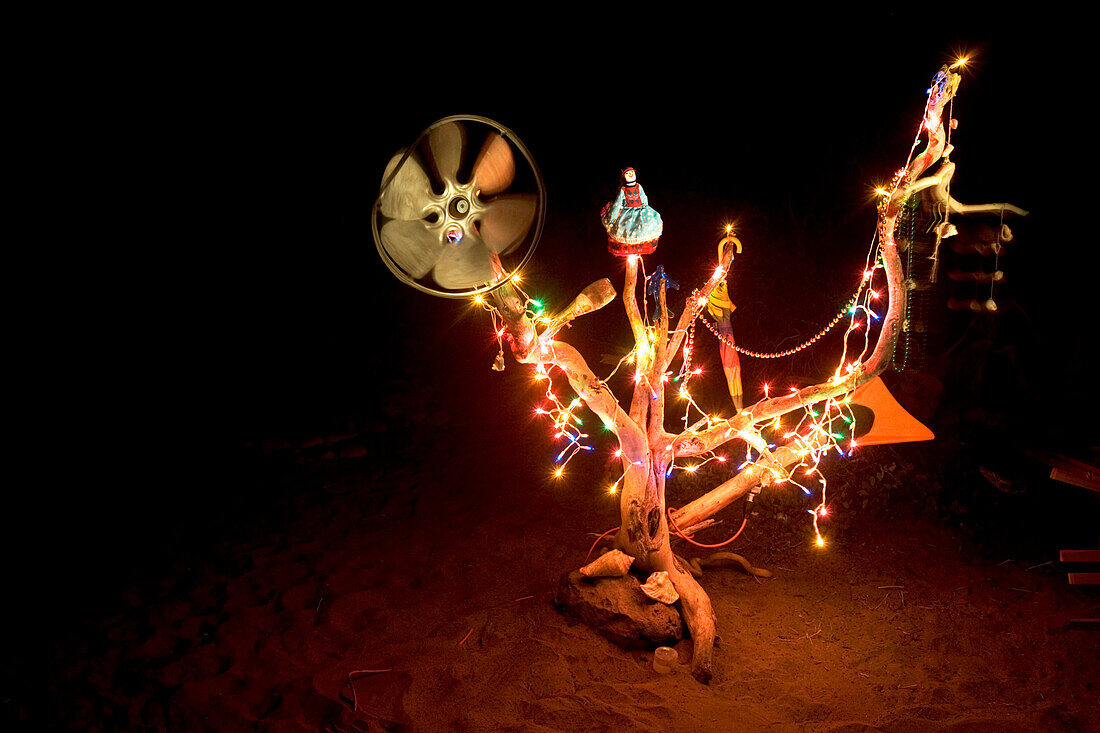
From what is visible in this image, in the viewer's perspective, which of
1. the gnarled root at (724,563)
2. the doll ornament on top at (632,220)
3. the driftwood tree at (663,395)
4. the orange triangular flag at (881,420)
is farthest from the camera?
the orange triangular flag at (881,420)

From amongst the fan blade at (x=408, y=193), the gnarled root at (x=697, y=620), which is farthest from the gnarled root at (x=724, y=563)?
the fan blade at (x=408, y=193)

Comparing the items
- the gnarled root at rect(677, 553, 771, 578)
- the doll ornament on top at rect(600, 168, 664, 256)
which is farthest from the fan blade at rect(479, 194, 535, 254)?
the gnarled root at rect(677, 553, 771, 578)

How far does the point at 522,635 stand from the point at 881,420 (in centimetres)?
305

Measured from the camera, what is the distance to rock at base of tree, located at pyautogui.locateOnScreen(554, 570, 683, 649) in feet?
11.8

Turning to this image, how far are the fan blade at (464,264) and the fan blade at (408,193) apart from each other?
20 centimetres

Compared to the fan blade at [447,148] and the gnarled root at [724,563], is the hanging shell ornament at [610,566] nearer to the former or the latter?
the gnarled root at [724,563]

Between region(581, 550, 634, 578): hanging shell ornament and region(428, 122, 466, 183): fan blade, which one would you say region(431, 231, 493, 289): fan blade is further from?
region(581, 550, 634, 578): hanging shell ornament

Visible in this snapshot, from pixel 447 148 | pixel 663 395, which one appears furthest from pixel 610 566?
pixel 447 148

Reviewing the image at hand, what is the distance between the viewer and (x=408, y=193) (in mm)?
2596

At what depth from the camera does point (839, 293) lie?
7.07m

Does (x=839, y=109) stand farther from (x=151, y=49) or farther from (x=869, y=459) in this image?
(x=151, y=49)

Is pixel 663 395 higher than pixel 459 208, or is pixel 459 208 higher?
pixel 459 208

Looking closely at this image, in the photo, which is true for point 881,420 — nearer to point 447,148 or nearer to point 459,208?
point 459,208

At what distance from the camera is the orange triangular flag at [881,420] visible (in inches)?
187
